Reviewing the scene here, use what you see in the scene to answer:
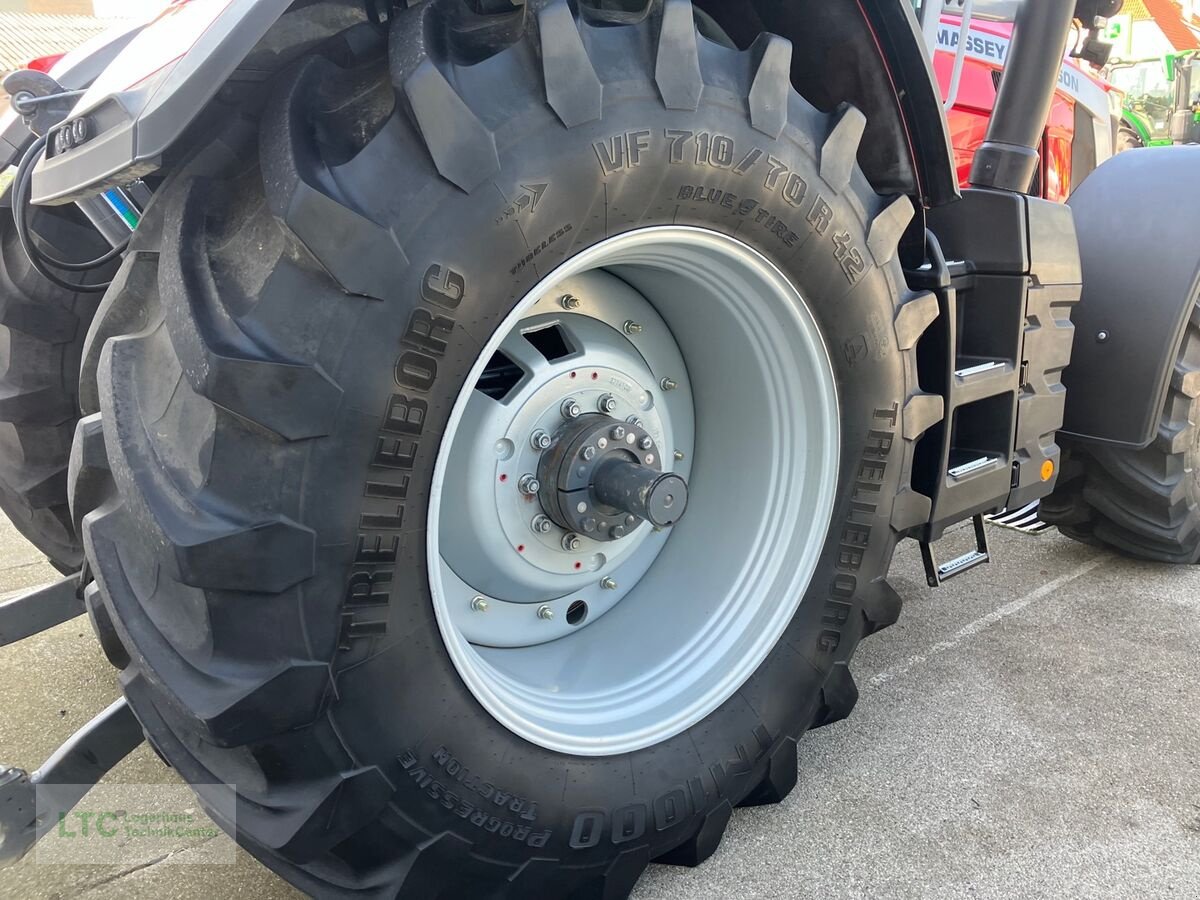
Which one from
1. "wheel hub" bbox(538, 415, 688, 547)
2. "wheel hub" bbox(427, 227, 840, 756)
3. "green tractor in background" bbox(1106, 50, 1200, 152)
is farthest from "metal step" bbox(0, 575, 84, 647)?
"green tractor in background" bbox(1106, 50, 1200, 152)

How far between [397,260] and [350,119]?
0.69ft

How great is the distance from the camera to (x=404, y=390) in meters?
1.18

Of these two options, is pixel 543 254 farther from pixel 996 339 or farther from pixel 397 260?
pixel 996 339

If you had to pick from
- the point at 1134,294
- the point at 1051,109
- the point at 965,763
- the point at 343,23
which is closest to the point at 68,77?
the point at 343,23

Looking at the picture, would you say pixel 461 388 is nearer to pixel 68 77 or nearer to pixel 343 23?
pixel 343 23

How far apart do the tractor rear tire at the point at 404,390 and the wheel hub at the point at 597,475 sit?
3 centimetres

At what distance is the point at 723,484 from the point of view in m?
1.90

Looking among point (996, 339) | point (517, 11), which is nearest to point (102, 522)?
point (517, 11)

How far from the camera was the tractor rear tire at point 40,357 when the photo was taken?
2.02m

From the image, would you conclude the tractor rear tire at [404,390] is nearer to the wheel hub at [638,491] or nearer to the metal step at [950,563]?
the wheel hub at [638,491]

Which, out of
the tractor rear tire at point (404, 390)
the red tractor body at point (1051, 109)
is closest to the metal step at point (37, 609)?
the tractor rear tire at point (404, 390)

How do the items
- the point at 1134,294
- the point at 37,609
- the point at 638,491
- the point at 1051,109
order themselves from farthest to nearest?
the point at 1051,109, the point at 1134,294, the point at 37,609, the point at 638,491

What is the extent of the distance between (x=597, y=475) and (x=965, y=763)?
109cm

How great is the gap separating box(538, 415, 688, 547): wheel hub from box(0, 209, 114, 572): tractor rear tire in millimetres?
1145
